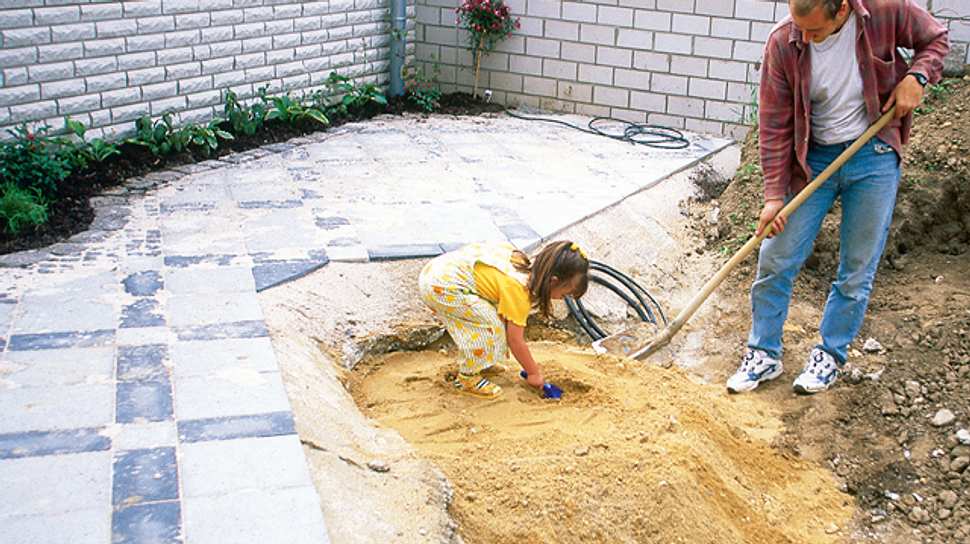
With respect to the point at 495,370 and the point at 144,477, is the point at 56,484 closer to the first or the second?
the point at 144,477

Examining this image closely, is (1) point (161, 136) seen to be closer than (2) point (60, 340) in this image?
No

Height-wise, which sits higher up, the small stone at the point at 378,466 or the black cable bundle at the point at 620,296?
the small stone at the point at 378,466

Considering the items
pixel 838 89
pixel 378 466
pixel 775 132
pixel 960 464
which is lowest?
pixel 960 464

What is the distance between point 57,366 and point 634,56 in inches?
Result: 237

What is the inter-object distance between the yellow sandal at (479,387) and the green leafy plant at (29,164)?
9.74 feet

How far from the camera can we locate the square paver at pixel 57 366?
149 inches

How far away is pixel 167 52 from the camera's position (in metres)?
7.05

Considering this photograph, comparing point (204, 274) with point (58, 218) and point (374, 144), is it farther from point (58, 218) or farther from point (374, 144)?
point (374, 144)

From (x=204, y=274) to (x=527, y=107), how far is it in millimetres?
4912

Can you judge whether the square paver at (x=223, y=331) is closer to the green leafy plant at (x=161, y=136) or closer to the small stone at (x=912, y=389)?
the small stone at (x=912, y=389)

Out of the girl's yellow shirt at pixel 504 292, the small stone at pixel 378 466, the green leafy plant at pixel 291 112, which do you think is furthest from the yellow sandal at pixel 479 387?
the green leafy plant at pixel 291 112

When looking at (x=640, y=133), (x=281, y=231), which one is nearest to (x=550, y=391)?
(x=281, y=231)

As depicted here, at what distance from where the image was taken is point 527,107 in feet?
30.4

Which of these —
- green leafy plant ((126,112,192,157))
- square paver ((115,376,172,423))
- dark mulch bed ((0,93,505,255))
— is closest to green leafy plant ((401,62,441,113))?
dark mulch bed ((0,93,505,255))
